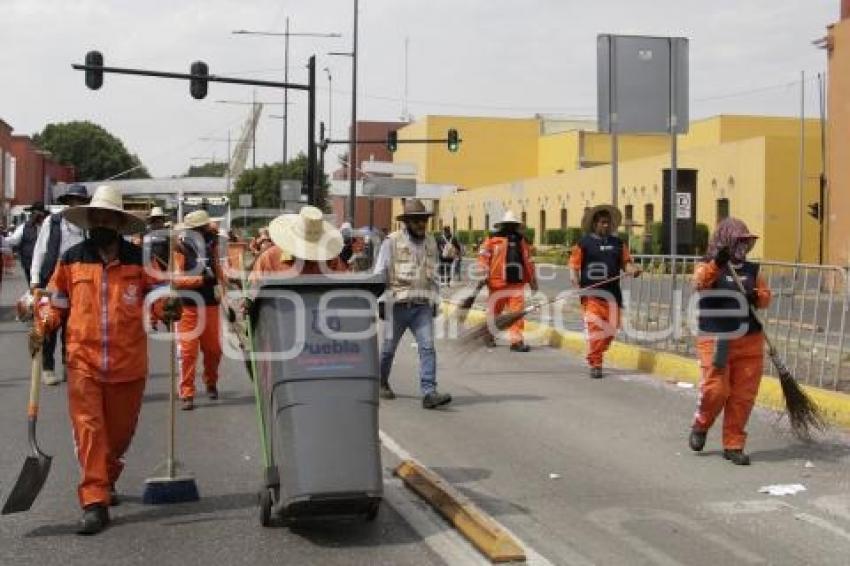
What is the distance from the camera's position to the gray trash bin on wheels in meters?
5.67

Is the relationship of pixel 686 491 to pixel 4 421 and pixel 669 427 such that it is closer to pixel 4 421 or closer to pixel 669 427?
pixel 669 427

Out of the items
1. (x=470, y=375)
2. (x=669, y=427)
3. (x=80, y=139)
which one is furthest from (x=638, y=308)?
(x=80, y=139)

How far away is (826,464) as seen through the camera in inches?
311

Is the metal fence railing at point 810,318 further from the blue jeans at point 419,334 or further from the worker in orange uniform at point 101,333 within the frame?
the worker in orange uniform at point 101,333

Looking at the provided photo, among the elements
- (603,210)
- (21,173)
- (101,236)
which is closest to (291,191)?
(603,210)

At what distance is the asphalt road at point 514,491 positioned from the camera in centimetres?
573

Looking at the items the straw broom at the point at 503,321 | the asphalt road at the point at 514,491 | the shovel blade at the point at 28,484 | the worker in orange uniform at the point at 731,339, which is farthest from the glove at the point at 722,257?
the shovel blade at the point at 28,484

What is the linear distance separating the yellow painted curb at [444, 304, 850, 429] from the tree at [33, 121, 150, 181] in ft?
345

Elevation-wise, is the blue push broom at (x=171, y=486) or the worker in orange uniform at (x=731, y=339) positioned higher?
the worker in orange uniform at (x=731, y=339)

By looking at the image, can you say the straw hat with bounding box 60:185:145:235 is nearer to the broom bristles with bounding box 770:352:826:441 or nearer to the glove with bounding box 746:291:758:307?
the glove with bounding box 746:291:758:307

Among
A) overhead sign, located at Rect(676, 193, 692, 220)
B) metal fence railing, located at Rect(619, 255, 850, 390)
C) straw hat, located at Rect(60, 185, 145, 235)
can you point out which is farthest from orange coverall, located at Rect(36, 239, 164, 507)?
overhead sign, located at Rect(676, 193, 692, 220)

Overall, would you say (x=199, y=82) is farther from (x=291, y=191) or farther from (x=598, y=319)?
(x=598, y=319)

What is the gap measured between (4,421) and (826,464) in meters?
6.71

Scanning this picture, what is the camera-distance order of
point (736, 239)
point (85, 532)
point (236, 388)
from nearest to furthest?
point (85, 532) < point (736, 239) < point (236, 388)
